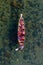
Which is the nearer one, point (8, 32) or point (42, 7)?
point (8, 32)

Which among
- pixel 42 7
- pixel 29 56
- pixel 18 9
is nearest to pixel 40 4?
pixel 42 7

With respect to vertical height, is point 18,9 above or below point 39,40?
above

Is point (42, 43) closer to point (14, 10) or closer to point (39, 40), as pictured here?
point (39, 40)

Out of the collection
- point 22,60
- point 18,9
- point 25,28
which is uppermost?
point 18,9

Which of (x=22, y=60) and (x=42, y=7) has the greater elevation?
(x=42, y=7)

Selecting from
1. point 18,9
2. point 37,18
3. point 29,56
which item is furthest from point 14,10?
point 29,56

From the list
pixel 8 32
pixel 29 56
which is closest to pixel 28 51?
pixel 29 56

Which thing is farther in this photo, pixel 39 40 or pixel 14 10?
pixel 39 40

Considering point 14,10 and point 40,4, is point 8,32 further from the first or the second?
point 40,4
